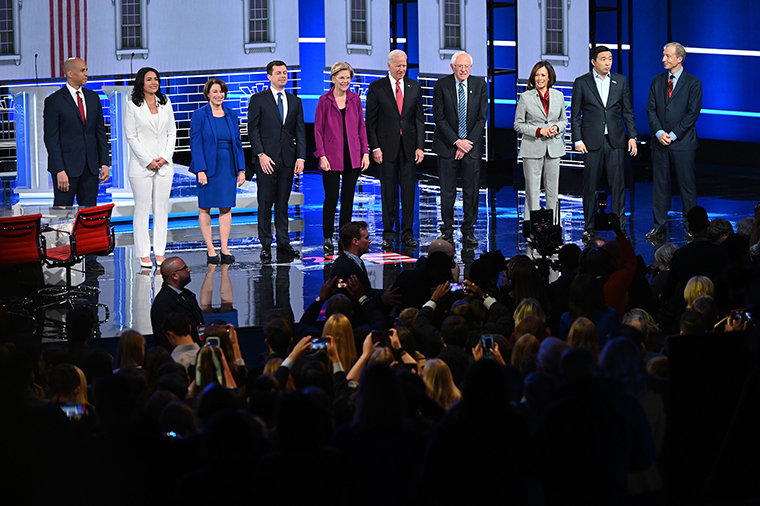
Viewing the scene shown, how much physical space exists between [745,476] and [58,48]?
299 inches

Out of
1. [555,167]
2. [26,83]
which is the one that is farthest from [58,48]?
[555,167]

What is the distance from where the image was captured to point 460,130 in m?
8.09

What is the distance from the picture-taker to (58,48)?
9.17 meters

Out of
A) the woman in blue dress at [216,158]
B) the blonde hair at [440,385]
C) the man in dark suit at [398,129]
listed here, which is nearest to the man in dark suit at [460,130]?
the man in dark suit at [398,129]

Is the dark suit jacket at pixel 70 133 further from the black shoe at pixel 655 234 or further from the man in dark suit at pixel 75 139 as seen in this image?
the black shoe at pixel 655 234

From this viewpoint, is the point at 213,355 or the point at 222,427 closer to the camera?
the point at 222,427

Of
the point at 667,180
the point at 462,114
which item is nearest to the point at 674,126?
the point at 667,180

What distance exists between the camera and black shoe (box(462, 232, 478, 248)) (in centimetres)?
798

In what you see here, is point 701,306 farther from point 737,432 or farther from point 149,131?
point 149,131

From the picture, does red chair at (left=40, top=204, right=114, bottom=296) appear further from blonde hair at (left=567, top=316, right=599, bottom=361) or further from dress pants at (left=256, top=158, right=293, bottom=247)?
blonde hair at (left=567, top=316, right=599, bottom=361)

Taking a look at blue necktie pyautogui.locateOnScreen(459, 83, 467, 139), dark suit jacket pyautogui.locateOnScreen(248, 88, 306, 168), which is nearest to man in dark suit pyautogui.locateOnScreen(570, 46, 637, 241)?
blue necktie pyautogui.locateOnScreen(459, 83, 467, 139)

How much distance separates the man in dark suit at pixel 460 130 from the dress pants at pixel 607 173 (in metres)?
0.97

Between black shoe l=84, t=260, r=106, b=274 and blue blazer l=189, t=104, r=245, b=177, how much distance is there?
38.9 inches

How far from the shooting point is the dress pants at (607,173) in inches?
328
